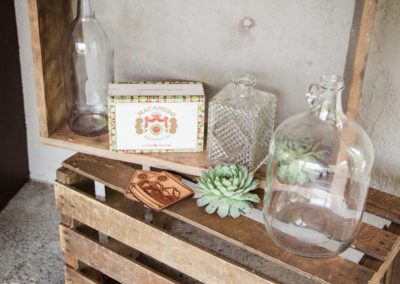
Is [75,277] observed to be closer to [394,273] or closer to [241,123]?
[241,123]

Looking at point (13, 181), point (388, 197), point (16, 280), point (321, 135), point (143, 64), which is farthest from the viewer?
point (13, 181)

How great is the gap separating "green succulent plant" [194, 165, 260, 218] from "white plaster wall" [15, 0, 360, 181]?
231mm

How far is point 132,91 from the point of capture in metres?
1.16

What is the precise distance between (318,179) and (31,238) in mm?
892

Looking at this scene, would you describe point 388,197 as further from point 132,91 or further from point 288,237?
point 132,91

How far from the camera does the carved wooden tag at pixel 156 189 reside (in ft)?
3.54

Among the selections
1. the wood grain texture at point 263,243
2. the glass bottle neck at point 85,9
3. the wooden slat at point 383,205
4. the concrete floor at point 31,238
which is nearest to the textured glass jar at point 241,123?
the wood grain texture at point 263,243

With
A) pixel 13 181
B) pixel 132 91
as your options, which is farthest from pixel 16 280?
pixel 132 91

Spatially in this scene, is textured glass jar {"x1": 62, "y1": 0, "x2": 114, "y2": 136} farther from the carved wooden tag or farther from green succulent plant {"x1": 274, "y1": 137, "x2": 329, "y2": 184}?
green succulent plant {"x1": 274, "y1": 137, "x2": 329, "y2": 184}

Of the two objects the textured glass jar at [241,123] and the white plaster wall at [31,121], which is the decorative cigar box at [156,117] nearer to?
the textured glass jar at [241,123]

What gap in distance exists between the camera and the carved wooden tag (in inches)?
42.5

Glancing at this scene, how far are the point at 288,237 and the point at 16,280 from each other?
0.77m

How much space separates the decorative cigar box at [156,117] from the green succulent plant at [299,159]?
8.0 inches

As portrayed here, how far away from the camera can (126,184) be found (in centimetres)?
114
